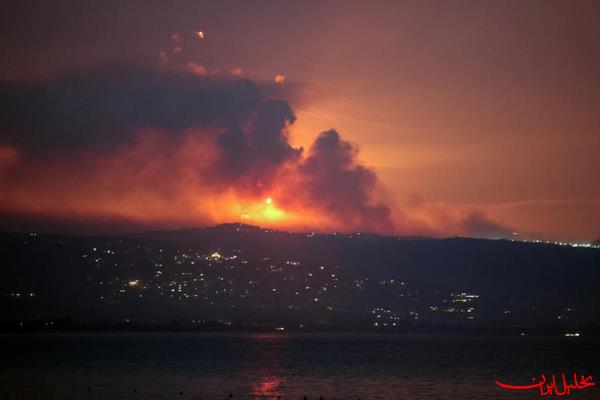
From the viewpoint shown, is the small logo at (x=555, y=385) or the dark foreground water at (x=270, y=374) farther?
the small logo at (x=555, y=385)

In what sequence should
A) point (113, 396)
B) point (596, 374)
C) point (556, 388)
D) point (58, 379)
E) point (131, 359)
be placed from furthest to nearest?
1. point (131, 359)
2. point (596, 374)
3. point (58, 379)
4. point (556, 388)
5. point (113, 396)

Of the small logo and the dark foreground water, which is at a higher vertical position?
the dark foreground water

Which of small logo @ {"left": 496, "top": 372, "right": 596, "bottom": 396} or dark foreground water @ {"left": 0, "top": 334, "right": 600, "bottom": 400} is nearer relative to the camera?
dark foreground water @ {"left": 0, "top": 334, "right": 600, "bottom": 400}

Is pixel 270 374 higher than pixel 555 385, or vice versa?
pixel 270 374

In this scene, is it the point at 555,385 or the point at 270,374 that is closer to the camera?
the point at 555,385

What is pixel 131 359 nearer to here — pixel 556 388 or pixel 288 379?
pixel 288 379

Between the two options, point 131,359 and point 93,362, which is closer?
point 93,362

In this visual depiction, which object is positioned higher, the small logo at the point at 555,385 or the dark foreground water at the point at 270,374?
the dark foreground water at the point at 270,374

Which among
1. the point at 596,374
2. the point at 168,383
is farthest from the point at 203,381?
the point at 596,374
